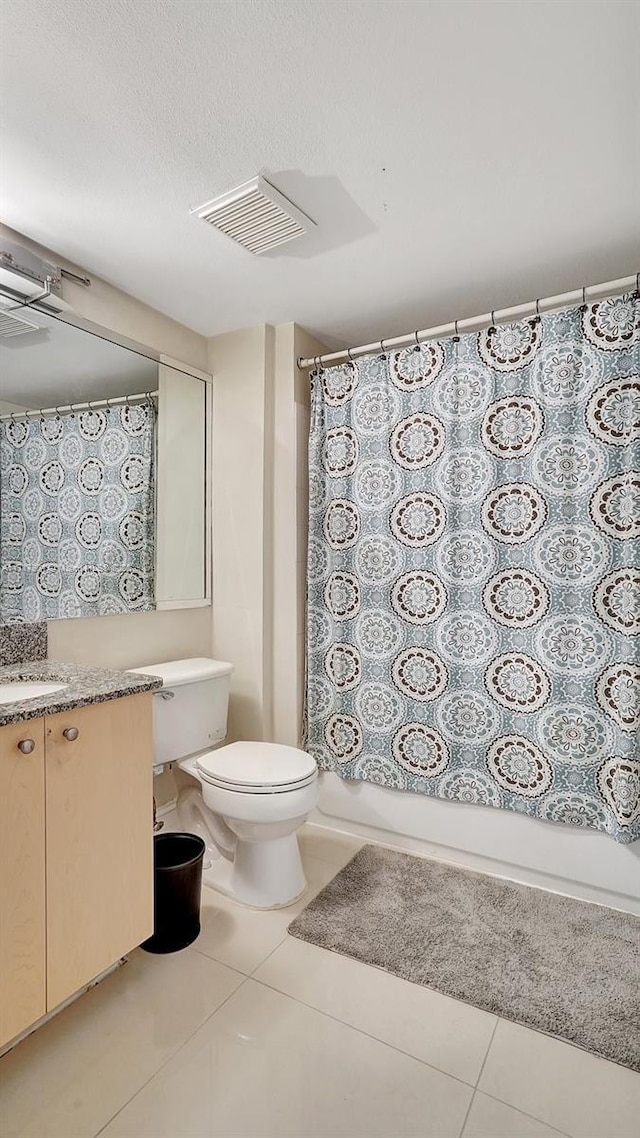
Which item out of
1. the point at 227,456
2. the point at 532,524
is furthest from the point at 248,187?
the point at 532,524

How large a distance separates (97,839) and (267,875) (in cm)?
75

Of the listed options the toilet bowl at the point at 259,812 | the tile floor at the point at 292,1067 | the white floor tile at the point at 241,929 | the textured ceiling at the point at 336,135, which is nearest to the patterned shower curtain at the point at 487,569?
the textured ceiling at the point at 336,135

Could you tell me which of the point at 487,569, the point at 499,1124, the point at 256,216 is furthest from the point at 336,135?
the point at 499,1124

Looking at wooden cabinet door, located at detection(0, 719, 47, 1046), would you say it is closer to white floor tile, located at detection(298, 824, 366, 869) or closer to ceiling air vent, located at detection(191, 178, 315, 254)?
white floor tile, located at detection(298, 824, 366, 869)

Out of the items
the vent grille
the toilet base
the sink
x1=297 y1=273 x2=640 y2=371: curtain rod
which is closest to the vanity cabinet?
the sink

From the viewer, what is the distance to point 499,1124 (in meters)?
1.21

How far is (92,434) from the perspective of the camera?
2.10 meters

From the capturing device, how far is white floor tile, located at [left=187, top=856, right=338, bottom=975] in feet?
5.63

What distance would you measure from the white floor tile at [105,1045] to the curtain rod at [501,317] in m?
2.33

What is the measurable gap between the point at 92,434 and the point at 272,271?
900 millimetres

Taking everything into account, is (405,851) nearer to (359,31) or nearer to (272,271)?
(272,271)

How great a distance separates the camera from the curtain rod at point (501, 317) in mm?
1938

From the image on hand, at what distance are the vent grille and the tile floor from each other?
200cm

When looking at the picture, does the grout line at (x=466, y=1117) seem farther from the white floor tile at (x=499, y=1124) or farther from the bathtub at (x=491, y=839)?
the bathtub at (x=491, y=839)
